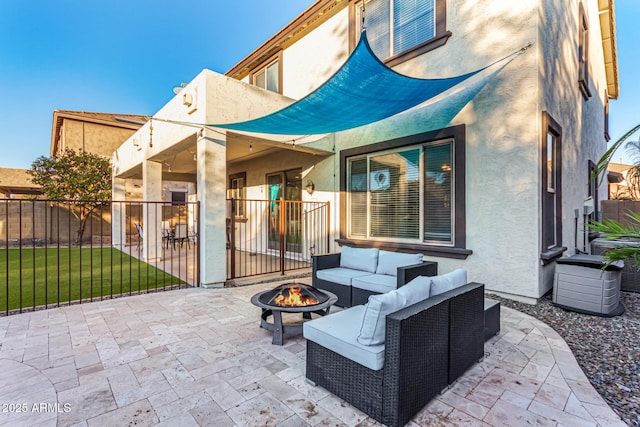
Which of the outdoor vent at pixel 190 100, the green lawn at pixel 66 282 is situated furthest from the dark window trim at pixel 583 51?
the green lawn at pixel 66 282

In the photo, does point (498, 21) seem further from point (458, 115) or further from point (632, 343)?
point (632, 343)

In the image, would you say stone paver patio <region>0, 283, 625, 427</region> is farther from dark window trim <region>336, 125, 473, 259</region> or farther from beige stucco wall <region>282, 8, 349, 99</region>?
beige stucco wall <region>282, 8, 349, 99</region>

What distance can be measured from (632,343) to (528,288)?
135cm

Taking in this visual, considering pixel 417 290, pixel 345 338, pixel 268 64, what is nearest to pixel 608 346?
pixel 417 290

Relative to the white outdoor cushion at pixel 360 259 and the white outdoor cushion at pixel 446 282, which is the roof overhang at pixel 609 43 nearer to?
the white outdoor cushion at pixel 360 259

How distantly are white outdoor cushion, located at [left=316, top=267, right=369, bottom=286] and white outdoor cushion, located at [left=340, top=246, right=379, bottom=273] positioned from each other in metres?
0.09

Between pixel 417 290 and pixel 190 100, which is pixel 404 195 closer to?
pixel 417 290

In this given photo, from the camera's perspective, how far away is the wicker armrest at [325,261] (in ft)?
16.4

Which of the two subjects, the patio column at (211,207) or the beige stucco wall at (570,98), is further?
the patio column at (211,207)

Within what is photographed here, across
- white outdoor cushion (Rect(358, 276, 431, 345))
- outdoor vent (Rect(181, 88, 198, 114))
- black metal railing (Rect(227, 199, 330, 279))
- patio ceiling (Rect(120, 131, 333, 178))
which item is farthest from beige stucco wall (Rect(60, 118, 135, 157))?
white outdoor cushion (Rect(358, 276, 431, 345))

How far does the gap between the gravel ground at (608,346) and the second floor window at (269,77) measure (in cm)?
818

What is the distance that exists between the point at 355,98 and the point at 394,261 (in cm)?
250

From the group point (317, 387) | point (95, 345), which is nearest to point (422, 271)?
point (317, 387)

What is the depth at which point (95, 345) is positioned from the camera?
3312 millimetres
